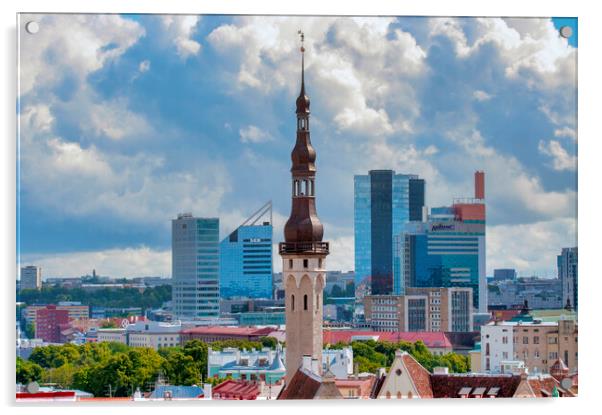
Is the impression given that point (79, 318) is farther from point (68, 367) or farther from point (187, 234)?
point (68, 367)

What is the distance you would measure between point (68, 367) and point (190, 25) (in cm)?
617

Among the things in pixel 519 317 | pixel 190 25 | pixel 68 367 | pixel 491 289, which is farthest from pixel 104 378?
pixel 491 289

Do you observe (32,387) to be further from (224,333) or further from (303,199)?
(224,333)

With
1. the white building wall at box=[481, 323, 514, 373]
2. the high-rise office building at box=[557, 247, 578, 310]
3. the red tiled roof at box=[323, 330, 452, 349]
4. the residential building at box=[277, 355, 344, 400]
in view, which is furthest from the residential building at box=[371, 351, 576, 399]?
the red tiled roof at box=[323, 330, 452, 349]

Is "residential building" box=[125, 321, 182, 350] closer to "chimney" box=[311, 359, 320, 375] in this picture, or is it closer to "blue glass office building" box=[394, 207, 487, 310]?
"blue glass office building" box=[394, 207, 487, 310]

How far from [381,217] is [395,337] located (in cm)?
239

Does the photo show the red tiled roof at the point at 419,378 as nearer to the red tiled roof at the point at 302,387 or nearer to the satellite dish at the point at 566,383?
the red tiled roof at the point at 302,387

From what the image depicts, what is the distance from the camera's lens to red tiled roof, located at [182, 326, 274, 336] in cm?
3525

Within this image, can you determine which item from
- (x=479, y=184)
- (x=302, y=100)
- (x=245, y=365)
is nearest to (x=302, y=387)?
(x=302, y=100)

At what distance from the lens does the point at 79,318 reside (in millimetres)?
30547

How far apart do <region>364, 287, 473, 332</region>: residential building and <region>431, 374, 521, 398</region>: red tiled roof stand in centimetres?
1796

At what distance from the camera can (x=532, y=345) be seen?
1758 centimetres

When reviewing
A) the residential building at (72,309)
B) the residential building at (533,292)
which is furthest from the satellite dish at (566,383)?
the residential building at (72,309)

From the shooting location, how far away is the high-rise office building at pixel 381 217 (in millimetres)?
20641
